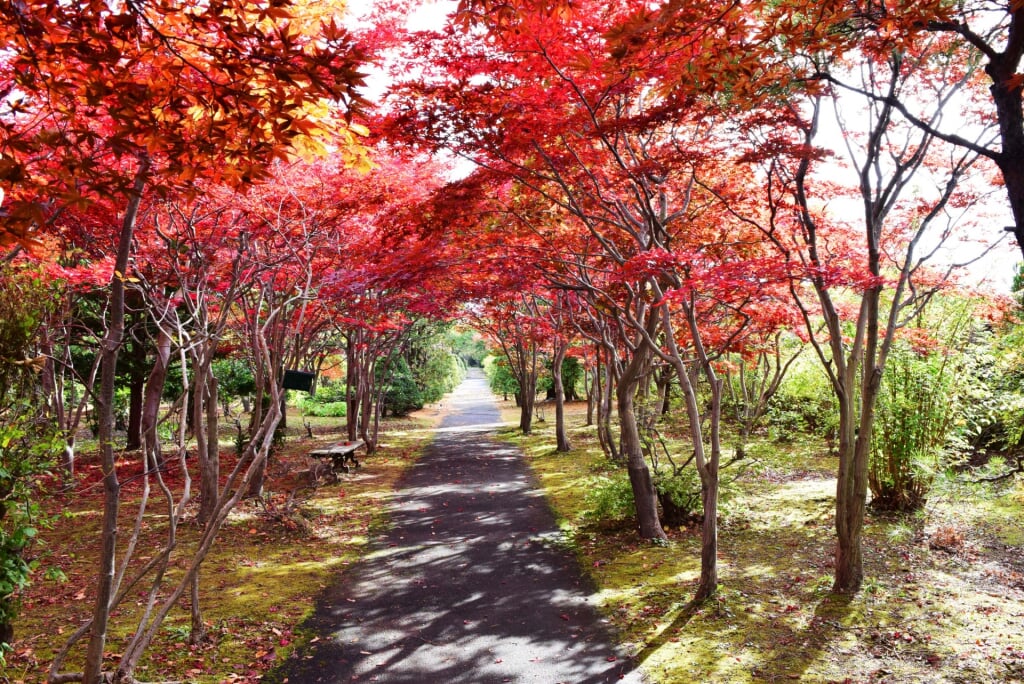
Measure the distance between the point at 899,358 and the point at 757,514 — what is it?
2674 millimetres

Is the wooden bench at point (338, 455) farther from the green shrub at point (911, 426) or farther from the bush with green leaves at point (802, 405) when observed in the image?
the green shrub at point (911, 426)

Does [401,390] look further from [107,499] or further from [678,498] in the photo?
[107,499]

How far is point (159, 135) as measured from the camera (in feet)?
9.43

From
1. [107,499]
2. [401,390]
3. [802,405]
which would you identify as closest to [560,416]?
[802,405]

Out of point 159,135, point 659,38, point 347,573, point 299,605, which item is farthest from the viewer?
point 347,573

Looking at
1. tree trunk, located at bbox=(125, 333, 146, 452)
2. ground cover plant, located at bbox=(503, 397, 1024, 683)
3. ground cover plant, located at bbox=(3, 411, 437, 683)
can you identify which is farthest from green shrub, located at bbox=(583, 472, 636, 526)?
tree trunk, located at bbox=(125, 333, 146, 452)

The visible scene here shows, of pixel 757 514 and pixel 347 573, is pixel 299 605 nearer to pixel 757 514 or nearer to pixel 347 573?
pixel 347 573

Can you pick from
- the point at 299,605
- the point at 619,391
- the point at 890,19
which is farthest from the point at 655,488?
the point at 890,19

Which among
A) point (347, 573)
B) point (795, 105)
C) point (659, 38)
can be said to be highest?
point (795, 105)

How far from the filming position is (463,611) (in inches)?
224

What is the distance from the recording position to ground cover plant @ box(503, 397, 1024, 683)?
14.6 ft

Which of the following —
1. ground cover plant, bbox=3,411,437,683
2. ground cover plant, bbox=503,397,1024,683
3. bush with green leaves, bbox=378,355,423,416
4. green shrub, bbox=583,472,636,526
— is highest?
bush with green leaves, bbox=378,355,423,416

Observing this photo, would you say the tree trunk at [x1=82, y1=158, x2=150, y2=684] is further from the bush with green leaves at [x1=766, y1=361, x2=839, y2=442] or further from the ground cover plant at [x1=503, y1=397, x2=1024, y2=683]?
the bush with green leaves at [x1=766, y1=361, x2=839, y2=442]

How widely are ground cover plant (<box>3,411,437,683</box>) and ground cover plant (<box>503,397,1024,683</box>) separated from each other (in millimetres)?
2785
